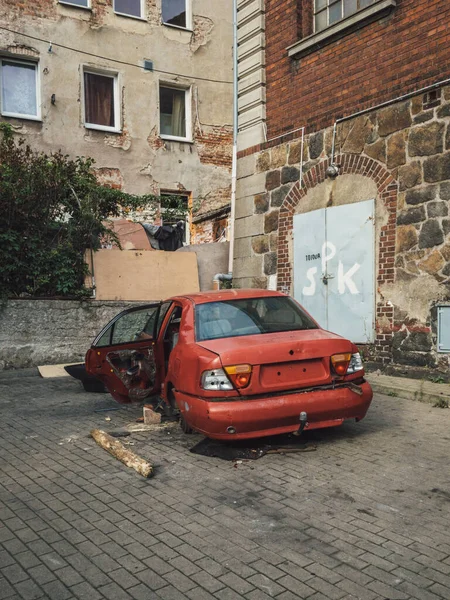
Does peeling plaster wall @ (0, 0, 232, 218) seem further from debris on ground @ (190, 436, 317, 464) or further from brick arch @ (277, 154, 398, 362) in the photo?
debris on ground @ (190, 436, 317, 464)

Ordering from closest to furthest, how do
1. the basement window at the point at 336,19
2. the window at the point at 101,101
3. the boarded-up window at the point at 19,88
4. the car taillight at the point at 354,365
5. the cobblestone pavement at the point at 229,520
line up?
the cobblestone pavement at the point at 229,520 < the car taillight at the point at 354,365 < the basement window at the point at 336,19 < the boarded-up window at the point at 19,88 < the window at the point at 101,101

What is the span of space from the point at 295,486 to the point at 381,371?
17.6 feet

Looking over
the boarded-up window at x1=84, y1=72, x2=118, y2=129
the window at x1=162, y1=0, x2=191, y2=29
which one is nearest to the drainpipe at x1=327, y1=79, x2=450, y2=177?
the boarded-up window at x1=84, y1=72, x2=118, y2=129

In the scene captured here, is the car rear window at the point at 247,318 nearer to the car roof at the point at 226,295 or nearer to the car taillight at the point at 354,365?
the car roof at the point at 226,295

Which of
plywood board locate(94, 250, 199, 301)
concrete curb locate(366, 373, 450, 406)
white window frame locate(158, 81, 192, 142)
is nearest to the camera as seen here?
concrete curb locate(366, 373, 450, 406)

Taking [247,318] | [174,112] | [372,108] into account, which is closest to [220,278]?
[372,108]

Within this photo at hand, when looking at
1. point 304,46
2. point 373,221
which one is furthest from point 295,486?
point 304,46

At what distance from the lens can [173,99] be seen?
21.5m

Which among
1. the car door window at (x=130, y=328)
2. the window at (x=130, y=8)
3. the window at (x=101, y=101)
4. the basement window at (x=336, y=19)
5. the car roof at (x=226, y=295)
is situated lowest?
the car door window at (x=130, y=328)

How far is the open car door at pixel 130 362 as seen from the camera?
7514 millimetres

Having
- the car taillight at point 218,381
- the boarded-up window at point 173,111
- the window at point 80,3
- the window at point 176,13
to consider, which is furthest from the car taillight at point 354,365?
the window at point 176,13

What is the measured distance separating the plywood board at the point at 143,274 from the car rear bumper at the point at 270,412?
27.8ft

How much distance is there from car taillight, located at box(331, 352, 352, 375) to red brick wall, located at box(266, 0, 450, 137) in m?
5.20

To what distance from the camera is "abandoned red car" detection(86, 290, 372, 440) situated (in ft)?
17.3
